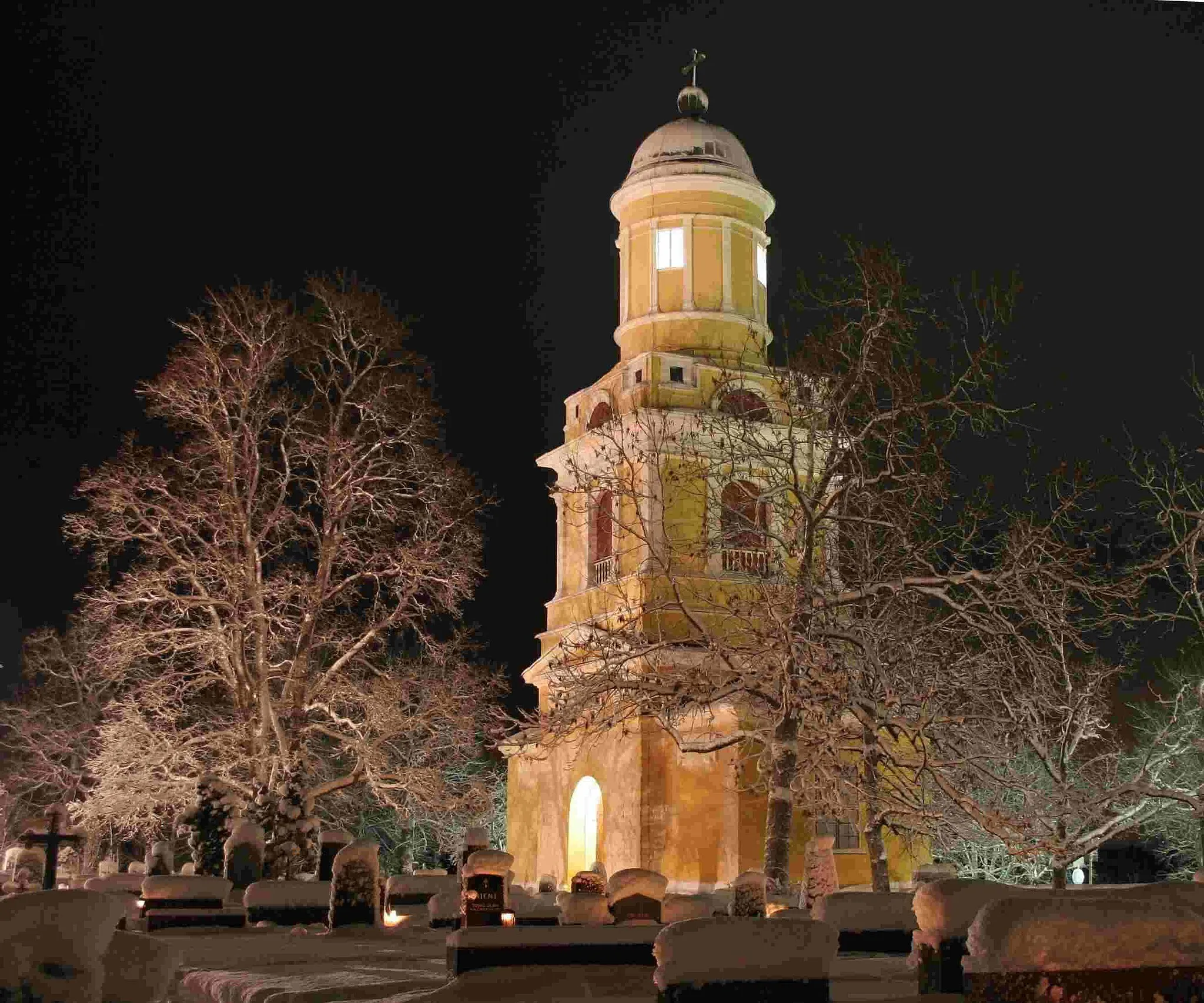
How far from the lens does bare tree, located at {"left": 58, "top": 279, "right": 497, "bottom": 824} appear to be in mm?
24812

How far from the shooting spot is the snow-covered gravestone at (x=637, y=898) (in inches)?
598

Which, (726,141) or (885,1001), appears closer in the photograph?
(885,1001)

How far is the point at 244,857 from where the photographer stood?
22.3 m

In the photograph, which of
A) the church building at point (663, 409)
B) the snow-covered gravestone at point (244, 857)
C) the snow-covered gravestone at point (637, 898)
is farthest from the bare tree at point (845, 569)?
the church building at point (663, 409)

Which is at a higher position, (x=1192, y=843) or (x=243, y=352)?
(x=243, y=352)

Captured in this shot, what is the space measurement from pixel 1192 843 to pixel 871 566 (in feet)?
88.0

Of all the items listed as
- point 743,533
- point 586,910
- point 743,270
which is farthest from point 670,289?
point 586,910

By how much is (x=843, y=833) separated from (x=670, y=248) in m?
12.9

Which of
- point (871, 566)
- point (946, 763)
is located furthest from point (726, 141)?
point (946, 763)

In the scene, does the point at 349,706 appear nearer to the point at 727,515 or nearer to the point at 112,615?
the point at 112,615

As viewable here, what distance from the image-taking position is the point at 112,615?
25.0 metres

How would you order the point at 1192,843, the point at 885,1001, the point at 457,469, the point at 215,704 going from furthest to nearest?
the point at 1192,843, the point at 215,704, the point at 457,469, the point at 885,1001

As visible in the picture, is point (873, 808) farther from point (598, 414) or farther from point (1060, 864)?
point (598, 414)

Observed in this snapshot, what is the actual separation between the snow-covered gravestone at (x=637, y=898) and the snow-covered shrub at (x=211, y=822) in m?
11.2
